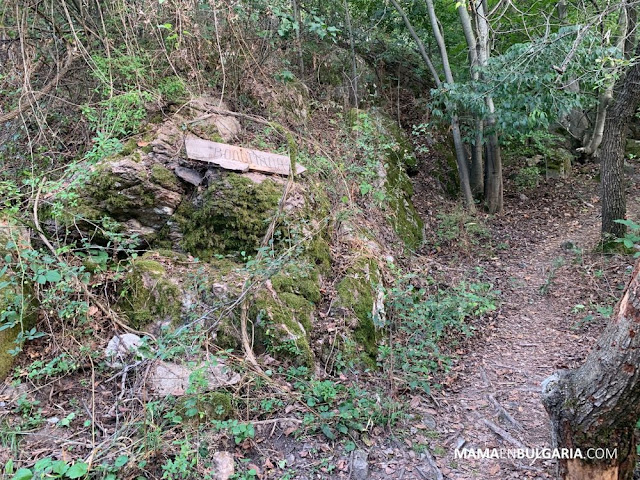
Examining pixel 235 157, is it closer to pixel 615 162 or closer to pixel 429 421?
pixel 429 421

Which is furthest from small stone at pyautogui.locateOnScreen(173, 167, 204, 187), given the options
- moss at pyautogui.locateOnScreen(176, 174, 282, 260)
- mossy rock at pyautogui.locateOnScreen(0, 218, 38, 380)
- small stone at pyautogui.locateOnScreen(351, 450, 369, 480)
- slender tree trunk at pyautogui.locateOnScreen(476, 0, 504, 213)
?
slender tree trunk at pyautogui.locateOnScreen(476, 0, 504, 213)

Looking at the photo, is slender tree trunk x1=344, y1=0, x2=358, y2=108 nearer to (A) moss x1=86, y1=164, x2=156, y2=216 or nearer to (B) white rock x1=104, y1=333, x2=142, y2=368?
(A) moss x1=86, y1=164, x2=156, y2=216

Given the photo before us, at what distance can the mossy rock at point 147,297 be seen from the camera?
11.9 ft

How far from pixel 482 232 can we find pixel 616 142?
231 cm

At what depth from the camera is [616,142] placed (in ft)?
19.5

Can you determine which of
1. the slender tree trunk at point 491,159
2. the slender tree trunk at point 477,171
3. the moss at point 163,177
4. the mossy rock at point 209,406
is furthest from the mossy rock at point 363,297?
the slender tree trunk at point 477,171

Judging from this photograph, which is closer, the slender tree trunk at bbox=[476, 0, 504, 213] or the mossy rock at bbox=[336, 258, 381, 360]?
the mossy rock at bbox=[336, 258, 381, 360]

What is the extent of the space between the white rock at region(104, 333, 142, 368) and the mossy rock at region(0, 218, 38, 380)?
637 mm

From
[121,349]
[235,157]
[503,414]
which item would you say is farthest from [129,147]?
[503,414]

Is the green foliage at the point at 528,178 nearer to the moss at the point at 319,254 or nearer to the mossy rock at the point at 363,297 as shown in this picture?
the mossy rock at the point at 363,297

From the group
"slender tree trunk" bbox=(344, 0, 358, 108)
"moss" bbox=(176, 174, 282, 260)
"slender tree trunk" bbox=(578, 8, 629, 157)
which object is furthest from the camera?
"slender tree trunk" bbox=(578, 8, 629, 157)

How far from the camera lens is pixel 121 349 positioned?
10.9 feet

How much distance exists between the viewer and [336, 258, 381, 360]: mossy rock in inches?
157

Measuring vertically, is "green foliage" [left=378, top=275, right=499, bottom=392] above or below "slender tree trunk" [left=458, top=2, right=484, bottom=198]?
below
